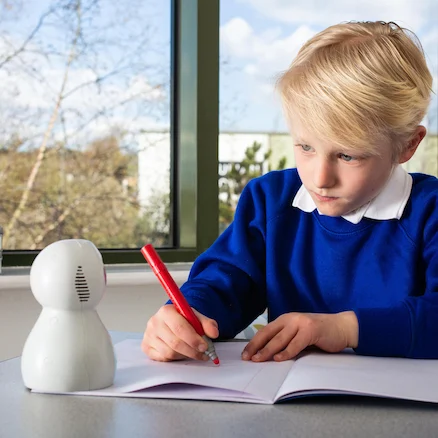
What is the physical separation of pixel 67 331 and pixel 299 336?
28 cm

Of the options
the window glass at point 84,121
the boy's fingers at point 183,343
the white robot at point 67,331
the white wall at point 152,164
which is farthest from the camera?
the white wall at point 152,164

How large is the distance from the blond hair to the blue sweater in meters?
0.13

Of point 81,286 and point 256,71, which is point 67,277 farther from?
point 256,71

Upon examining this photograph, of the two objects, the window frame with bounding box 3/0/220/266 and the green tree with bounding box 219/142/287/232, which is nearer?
the window frame with bounding box 3/0/220/266

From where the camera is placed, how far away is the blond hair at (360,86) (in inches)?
37.8

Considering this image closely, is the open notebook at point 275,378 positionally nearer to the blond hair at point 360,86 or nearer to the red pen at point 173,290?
the red pen at point 173,290

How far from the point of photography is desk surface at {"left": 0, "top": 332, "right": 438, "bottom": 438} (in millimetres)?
568

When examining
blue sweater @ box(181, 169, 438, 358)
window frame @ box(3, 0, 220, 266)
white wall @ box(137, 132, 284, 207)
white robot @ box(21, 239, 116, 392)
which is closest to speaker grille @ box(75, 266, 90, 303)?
white robot @ box(21, 239, 116, 392)

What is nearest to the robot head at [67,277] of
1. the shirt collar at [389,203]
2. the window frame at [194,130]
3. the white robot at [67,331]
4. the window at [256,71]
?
the white robot at [67,331]

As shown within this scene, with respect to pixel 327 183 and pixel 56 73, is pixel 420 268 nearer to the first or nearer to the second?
pixel 327 183

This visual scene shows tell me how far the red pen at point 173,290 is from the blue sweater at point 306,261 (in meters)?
0.16

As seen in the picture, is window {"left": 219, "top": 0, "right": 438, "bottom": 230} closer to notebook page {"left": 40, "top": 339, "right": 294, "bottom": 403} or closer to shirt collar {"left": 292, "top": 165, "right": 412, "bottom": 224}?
shirt collar {"left": 292, "top": 165, "right": 412, "bottom": 224}

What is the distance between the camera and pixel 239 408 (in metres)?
0.63

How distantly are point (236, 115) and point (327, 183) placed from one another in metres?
1.14
